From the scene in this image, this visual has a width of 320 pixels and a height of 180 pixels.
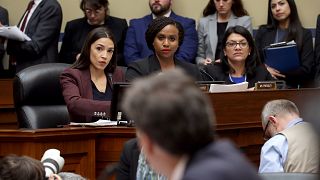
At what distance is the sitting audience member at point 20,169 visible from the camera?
3250 millimetres

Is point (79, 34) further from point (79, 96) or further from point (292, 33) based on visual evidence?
point (79, 96)

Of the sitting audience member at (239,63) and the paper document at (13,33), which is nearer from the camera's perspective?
the sitting audience member at (239,63)

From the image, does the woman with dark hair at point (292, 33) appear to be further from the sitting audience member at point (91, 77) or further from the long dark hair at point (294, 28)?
the sitting audience member at point (91, 77)

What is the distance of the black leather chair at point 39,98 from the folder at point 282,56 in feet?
6.06

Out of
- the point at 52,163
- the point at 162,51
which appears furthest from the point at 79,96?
the point at 52,163

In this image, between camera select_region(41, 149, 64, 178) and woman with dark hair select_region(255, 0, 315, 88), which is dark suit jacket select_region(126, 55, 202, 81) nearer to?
woman with dark hair select_region(255, 0, 315, 88)

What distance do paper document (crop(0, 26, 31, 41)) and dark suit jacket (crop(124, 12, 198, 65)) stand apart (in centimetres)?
97

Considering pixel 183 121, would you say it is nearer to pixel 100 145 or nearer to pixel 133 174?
pixel 133 174

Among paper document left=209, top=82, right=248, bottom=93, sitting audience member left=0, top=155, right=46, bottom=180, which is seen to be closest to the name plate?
paper document left=209, top=82, right=248, bottom=93

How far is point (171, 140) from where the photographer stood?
158 cm

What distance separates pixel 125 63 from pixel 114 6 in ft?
4.12

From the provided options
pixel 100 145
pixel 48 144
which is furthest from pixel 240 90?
pixel 48 144

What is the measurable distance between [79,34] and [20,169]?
473 cm

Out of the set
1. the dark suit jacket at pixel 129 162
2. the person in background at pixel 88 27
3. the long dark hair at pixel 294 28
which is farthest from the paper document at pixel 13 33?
the dark suit jacket at pixel 129 162
